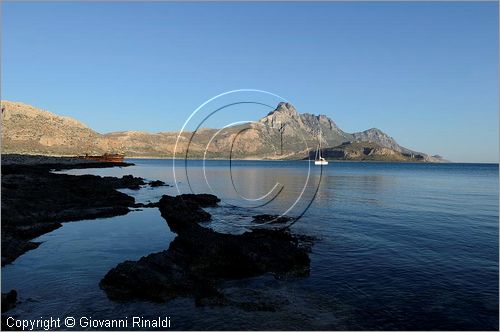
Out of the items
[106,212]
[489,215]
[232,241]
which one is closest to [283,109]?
[232,241]

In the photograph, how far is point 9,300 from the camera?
55.6 ft

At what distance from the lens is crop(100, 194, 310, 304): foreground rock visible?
61.1ft

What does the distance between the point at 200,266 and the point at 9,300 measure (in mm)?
10257

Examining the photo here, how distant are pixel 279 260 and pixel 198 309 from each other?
8047mm

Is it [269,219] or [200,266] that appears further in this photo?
[269,219]

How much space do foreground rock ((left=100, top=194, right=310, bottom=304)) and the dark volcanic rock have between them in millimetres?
4097

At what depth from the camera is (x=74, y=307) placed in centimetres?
1695

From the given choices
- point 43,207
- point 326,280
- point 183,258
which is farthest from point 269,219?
point 43,207

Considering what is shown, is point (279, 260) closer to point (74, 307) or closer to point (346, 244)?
point (346, 244)

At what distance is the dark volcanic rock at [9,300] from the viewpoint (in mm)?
16438

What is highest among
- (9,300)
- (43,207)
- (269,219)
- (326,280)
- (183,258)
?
(43,207)

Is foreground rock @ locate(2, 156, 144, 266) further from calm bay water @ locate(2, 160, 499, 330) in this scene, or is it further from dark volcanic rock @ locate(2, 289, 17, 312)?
dark volcanic rock @ locate(2, 289, 17, 312)

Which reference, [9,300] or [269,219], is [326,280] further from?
[269,219]

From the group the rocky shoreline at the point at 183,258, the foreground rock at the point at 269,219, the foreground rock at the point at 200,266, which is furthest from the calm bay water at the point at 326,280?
the foreground rock at the point at 269,219
